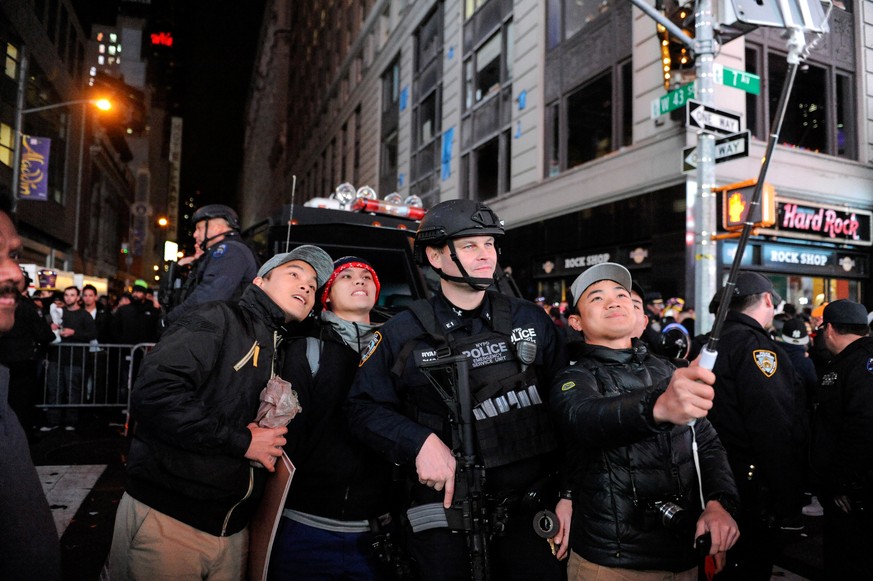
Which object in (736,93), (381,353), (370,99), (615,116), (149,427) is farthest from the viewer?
(370,99)

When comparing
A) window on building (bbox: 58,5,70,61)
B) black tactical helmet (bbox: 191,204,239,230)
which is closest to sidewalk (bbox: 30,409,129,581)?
black tactical helmet (bbox: 191,204,239,230)

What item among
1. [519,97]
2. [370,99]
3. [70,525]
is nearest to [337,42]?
[370,99]

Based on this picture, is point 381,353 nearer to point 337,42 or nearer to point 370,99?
point 370,99

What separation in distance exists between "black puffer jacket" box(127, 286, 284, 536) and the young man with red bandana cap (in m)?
0.25

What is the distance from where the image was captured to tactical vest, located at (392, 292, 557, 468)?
2244 millimetres

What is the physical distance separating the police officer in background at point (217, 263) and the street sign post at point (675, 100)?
631cm

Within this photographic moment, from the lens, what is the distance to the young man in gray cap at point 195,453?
2.18 meters

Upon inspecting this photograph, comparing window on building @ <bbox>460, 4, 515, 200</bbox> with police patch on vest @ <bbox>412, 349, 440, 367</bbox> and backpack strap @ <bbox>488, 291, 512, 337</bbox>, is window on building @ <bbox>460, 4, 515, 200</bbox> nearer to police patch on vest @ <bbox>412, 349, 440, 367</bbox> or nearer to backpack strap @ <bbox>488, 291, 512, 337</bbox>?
backpack strap @ <bbox>488, 291, 512, 337</bbox>

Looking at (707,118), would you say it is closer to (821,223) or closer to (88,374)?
(821,223)

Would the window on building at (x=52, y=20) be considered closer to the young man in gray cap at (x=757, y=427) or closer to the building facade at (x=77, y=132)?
the building facade at (x=77, y=132)

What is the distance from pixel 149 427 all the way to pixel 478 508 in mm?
1326

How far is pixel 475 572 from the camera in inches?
81.9

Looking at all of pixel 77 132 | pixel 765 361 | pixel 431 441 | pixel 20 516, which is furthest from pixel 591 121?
pixel 77 132

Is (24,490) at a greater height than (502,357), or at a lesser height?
lesser
